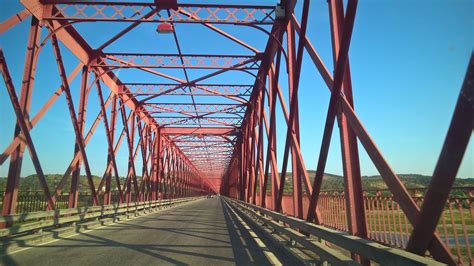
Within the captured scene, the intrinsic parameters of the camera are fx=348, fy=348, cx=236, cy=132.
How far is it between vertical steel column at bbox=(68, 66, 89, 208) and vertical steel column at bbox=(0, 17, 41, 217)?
3.87 metres

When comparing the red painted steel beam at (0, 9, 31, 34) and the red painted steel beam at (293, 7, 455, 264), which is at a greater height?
the red painted steel beam at (0, 9, 31, 34)

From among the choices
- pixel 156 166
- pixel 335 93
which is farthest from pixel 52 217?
pixel 156 166

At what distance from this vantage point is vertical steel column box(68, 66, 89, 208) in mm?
14109

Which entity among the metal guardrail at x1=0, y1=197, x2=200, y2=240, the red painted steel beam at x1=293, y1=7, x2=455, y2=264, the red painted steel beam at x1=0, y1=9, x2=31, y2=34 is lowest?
the metal guardrail at x1=0, y1=197, x2=200, y2=240

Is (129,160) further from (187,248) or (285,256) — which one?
(285,256)

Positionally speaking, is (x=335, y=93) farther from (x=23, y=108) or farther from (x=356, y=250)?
(x=23, y=108)

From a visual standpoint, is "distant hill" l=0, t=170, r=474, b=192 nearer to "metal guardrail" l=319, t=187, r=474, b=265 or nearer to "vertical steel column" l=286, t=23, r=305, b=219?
"metal guardrail" l=319, t=187, r=474, b=265

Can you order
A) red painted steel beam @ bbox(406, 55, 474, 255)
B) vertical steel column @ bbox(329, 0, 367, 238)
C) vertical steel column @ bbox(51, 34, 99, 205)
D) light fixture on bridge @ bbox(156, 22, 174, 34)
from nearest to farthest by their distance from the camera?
red painted steel beam @ bbox(406, 55, 474, 255)
vertical steel column @ bbox(329, 0, 367, 238)
light fixture on bridge @ bbox(156, 22, 174, 34)
vertical steel column @ bbox(51, 34, 99, 205)

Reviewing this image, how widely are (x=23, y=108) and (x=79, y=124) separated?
4.19m

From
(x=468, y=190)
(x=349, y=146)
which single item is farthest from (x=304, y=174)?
(x=468, y=190)

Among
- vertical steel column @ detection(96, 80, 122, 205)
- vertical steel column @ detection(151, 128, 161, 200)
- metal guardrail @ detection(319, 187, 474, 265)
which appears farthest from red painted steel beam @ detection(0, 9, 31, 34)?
vertical steel column @ detection(151, 128, 161, 200)

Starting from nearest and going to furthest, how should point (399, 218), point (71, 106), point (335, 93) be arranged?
1. point (335, 93)
2. point (399, 218)
3. point (71, 106)

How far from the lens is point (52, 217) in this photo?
444 inches

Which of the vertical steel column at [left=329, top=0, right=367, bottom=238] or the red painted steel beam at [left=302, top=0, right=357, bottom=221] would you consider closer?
the red painted steel beam at [left=302, top=0, right=357, bottom=221]
